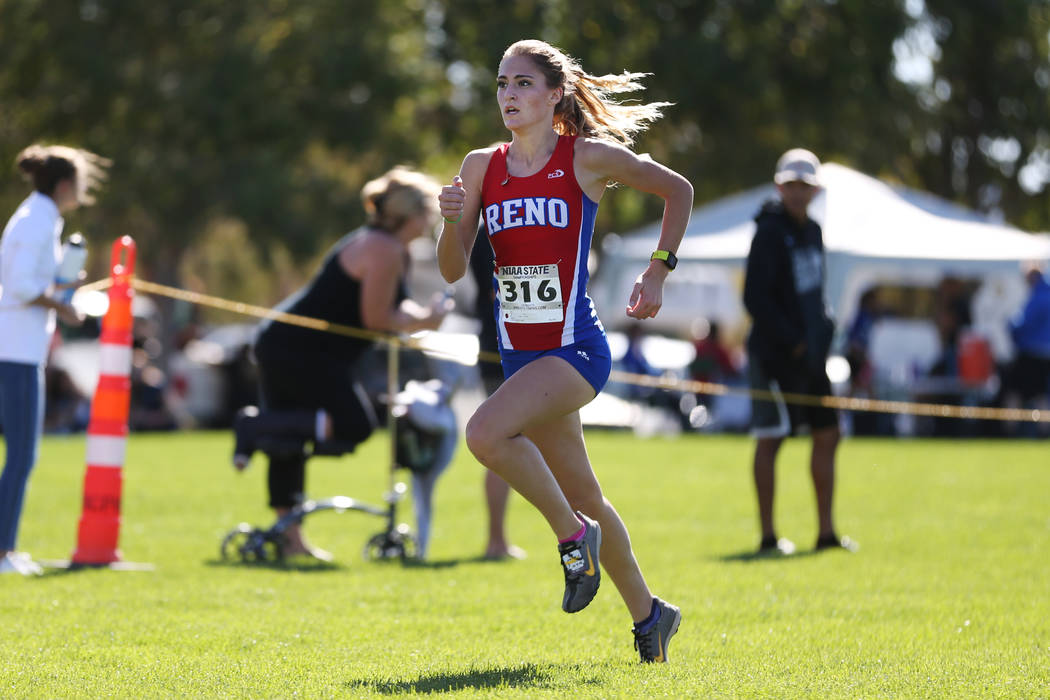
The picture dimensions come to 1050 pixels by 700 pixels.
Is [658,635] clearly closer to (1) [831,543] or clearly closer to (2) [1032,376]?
(1) [831,543]

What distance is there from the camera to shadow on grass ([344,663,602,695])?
477 centimetres

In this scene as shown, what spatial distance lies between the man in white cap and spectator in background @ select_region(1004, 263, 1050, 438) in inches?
444

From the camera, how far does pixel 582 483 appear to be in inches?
206

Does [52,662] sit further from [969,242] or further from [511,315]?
[969,242]

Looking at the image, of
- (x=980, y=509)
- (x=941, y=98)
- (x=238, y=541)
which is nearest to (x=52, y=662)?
(x=238, y=541)

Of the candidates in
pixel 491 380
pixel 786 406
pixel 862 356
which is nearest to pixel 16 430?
pixel 491 380

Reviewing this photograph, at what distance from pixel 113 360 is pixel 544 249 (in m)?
3.78

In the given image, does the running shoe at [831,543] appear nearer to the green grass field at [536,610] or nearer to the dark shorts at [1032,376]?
the green grass field at [536,610]

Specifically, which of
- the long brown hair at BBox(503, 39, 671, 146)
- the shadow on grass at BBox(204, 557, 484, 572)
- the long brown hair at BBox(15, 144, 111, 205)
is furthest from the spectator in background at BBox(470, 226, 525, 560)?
the long brown hair at BBox(503, 39, 671, 146)

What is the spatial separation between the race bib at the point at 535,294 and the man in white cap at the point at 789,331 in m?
4.08

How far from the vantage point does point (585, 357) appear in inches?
204

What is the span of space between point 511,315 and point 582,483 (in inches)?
24.3

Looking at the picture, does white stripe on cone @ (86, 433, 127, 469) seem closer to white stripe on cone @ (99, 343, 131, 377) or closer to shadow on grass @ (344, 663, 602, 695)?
white stripe on cone @ (99, 343, 131, 377)

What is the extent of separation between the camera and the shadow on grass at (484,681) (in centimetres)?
477
